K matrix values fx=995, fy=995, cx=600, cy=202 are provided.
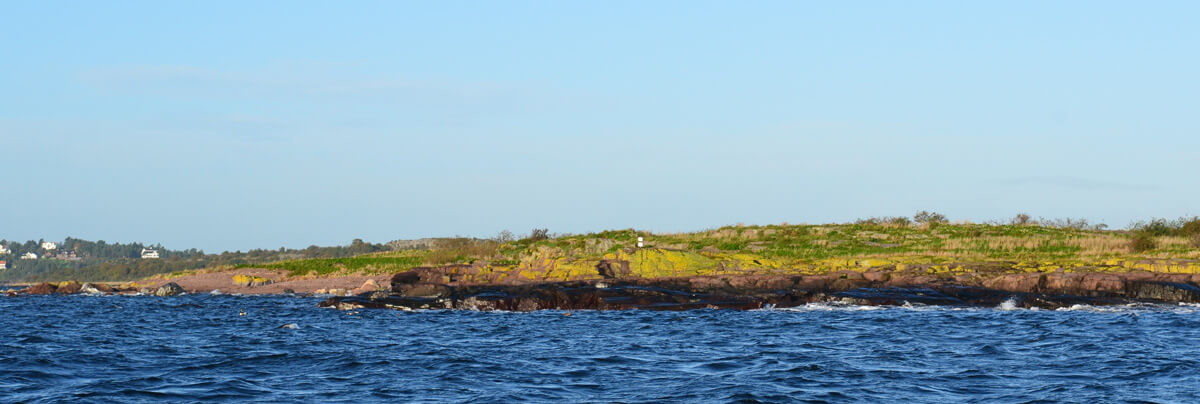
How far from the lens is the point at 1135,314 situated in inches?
1283

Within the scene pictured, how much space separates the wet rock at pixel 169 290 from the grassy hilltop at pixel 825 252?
28.4 ft

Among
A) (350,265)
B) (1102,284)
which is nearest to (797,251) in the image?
(1102,284)

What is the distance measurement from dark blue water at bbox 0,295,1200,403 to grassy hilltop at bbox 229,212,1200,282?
360 inches

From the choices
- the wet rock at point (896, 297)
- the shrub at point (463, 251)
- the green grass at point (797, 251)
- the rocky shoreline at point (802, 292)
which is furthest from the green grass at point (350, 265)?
the wet rock at point (896, 297)

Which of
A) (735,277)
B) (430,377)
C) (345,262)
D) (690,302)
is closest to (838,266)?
(735,277)

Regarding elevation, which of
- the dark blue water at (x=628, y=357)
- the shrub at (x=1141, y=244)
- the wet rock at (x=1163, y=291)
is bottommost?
the dark blue water at (x=628, y=357)

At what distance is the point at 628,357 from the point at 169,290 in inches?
1775

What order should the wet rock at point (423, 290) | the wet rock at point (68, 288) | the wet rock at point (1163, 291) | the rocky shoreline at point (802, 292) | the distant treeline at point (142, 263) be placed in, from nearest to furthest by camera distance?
the wet rock at point (1163, 291), the rocky shoreline at point (802, 292), the wet rock at point (423, 290), the wet rock at point (68, 288), the distant treeline at point (142, 263)

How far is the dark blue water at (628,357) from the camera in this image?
1880 centimetres

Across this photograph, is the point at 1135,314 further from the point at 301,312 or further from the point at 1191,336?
the point at 301,312

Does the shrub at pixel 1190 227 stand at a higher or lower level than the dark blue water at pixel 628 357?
higher

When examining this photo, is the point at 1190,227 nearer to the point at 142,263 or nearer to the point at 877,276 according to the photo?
the point at 877,276

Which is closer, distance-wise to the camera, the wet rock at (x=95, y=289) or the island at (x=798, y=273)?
the island at (x=798, y=273)

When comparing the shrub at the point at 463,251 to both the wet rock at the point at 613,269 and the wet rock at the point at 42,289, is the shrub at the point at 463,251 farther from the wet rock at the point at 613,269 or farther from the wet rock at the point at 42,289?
the wet rock at the point at 42,289
